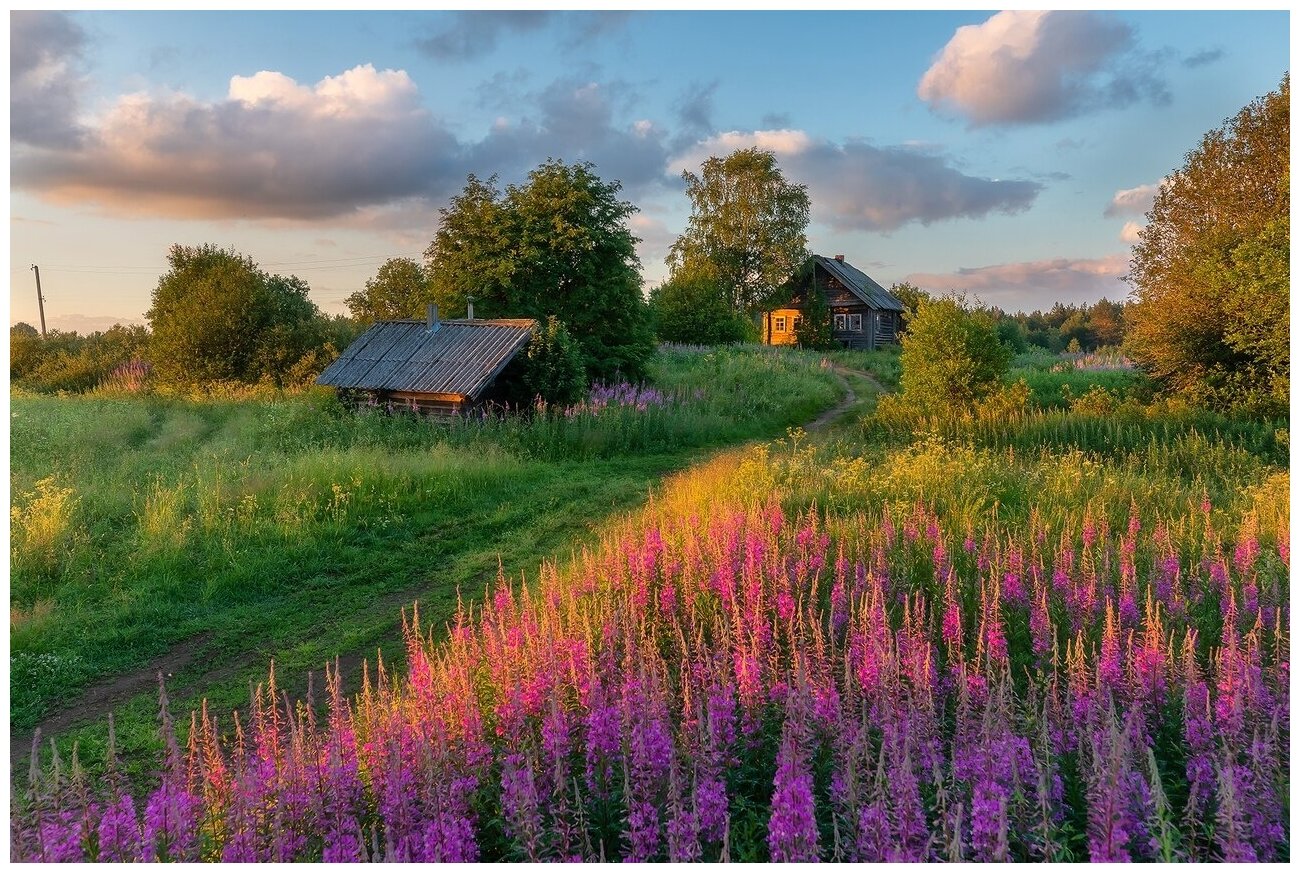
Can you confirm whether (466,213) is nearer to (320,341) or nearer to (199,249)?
(320,341)

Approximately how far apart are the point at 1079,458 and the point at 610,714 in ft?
38.7

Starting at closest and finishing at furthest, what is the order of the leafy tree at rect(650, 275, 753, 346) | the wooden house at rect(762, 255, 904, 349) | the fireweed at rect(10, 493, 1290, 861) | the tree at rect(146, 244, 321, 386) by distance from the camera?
the fireweed at rect(10, 493, 1290, 861), the tree at rect(146, 244, 321, 386), the leafy tree at rect(650, 275, 753, 346), the wooden house at rect(762, 255, 904, 349)

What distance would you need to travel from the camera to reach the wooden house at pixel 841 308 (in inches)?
2036

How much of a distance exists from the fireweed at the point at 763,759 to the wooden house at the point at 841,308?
4757cm

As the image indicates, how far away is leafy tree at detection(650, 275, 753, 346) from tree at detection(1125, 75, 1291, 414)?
83.4 feet

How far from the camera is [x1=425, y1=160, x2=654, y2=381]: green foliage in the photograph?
2503 centimetres

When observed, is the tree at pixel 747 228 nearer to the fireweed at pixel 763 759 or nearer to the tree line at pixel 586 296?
the tree line at pixel 586 296

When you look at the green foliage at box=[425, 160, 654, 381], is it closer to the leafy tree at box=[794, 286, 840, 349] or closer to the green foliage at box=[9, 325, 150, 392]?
the green foliage at box=[9, 325, 150, 392]

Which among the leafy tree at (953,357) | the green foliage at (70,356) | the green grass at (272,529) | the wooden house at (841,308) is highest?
the wooden house at (841,308)

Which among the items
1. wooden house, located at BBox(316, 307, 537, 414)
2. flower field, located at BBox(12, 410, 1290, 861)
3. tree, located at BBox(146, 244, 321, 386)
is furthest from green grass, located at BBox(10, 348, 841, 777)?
tree, located at BBox(146, 244, 321, 386)

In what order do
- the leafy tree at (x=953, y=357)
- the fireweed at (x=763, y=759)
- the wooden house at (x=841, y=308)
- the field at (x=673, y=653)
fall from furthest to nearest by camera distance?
1. the wooden house at (x=841, y=308)
2. the leafy tree at (x=953, y=357)
3. the field at (x=673, y=653)
4. the fireweed at (x=763, y=759)

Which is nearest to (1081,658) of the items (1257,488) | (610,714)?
(610,714)

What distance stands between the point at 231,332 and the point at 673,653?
29069mm

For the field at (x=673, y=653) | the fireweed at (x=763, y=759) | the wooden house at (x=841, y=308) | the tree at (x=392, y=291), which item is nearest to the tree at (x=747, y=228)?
the wooden house at (x=841, y=308)
